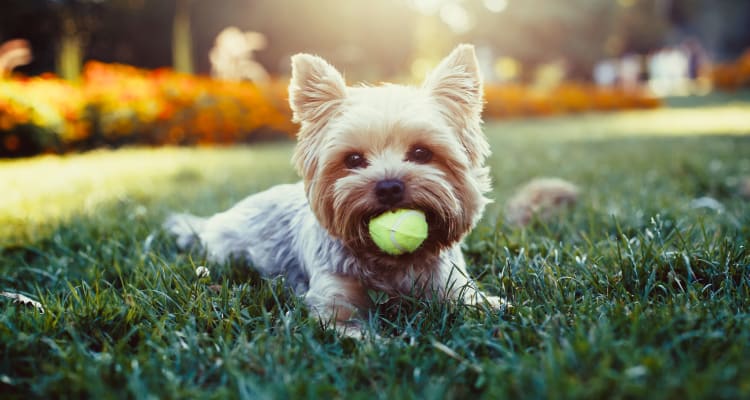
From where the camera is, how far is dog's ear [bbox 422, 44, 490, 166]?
328cm

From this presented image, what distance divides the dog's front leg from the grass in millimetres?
116

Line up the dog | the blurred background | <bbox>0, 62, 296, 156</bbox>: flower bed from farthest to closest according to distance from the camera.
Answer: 1. the blurred background
2. <bbox>0, 62, 296, 156</bbox>: flower bed
3. the dog

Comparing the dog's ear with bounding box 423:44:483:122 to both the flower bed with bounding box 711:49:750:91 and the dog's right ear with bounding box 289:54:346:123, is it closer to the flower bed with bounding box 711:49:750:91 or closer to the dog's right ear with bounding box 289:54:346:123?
the dog's right ear with bounding box 289:54:346:123

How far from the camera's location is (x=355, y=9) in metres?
29.2

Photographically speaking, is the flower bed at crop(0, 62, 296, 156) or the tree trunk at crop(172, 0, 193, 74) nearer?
the flower bed at crop(0, 62, 296, 156)

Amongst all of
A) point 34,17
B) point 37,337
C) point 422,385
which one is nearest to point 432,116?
point 422,385

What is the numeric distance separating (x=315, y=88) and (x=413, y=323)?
1508mm

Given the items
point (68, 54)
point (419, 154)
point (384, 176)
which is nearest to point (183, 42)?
point (68, 54)

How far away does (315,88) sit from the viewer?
3.33 metres

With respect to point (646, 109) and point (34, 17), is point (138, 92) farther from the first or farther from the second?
point (646, 109)

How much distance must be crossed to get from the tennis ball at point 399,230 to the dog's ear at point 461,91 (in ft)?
2.25

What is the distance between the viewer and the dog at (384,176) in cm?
294

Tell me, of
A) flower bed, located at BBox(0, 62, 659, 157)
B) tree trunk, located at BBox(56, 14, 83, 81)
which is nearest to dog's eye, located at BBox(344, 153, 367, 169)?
flower bed, located at BBox(0, 62, 659, 157)

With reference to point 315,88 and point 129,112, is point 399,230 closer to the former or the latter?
point 315,88
